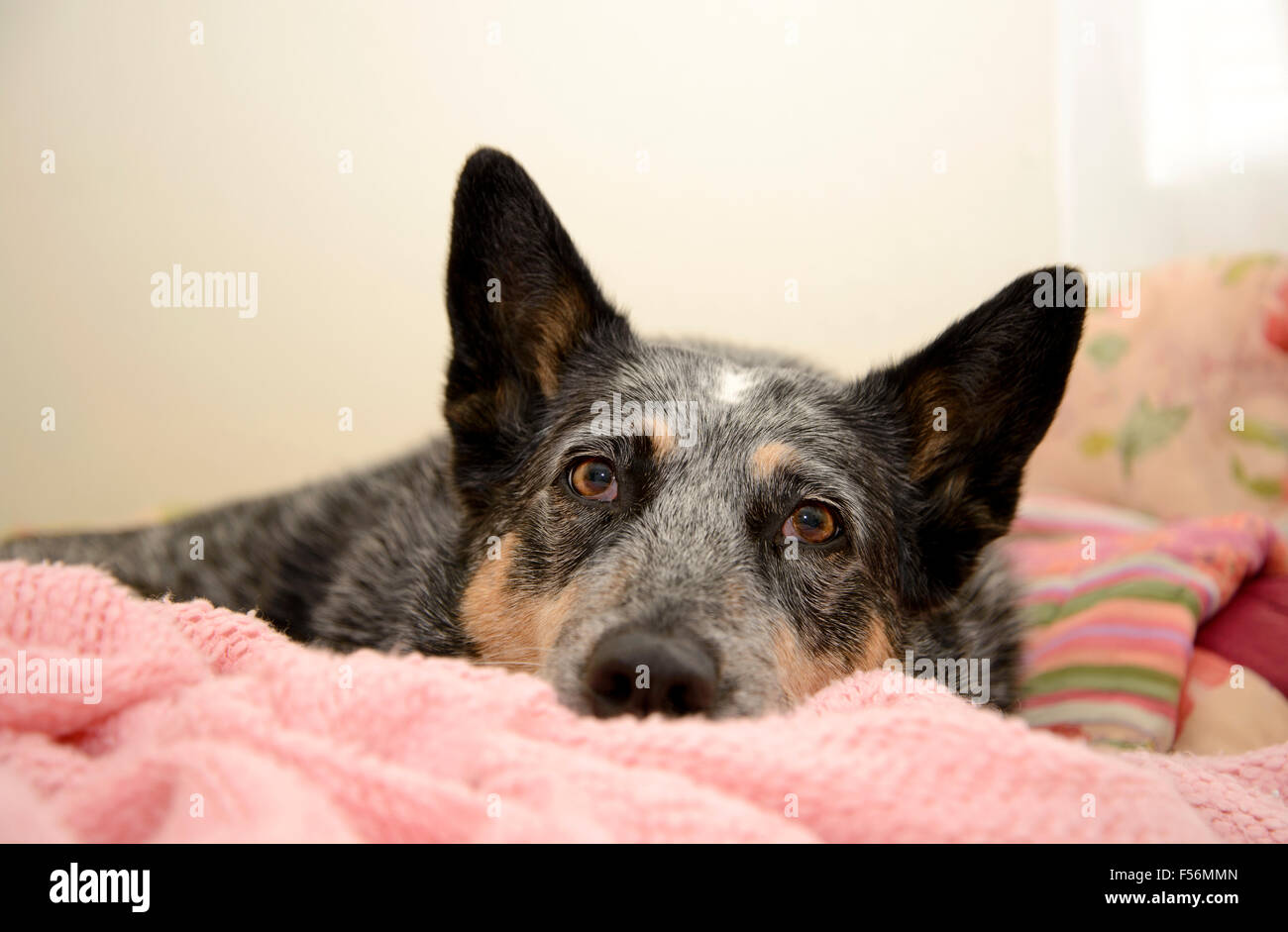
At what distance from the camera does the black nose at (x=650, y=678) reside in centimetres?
138

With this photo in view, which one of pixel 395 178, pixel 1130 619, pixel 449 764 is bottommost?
pixel 1130 619

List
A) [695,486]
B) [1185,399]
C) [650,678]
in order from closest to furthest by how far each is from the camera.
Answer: [650,678]
[695,486]
[1185,399]

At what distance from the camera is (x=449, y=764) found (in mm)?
1102

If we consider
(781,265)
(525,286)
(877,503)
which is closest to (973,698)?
(877,503)

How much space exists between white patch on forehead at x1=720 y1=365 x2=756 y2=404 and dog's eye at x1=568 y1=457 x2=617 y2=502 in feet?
1.13

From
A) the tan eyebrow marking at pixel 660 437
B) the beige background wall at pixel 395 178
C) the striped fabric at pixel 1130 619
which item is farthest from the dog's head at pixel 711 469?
the beige background wall at pixel 395 178

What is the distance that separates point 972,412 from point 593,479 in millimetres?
944

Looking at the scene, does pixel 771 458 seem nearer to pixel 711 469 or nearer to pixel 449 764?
pixel 711 469

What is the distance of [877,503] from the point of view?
2051mm

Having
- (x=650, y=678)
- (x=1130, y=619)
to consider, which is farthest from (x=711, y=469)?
(x=1130, y=619)

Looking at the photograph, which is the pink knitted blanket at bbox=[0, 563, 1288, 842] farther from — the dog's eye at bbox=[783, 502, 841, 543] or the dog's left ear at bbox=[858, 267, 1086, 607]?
the dog's left ear at bbox=[858, 267, 1086, 607]

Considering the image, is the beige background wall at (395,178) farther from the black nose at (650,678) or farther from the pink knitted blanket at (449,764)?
the pink knitted blanket at (449,764)
